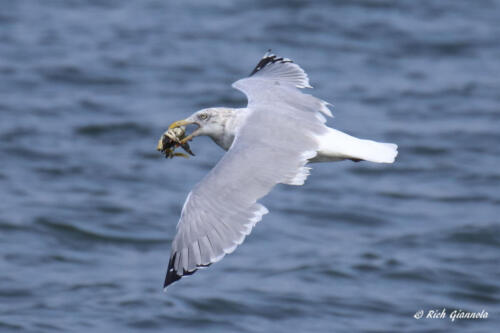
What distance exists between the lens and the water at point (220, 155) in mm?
8016

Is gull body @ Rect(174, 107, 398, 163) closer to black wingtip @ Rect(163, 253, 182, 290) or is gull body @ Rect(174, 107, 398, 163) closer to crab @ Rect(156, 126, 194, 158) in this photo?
crab @ Rect(156, 126, 194, 158)

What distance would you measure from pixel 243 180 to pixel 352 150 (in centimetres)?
76

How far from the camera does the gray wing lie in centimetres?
498

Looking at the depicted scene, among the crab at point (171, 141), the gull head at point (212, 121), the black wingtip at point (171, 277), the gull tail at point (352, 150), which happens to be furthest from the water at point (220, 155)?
the black wingtip at point (171, 277)

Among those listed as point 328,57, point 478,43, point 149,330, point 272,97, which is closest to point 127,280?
point 149,330

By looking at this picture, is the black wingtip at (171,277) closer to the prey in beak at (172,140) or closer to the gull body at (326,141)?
the gull body at (326,141)

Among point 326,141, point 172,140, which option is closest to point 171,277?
point 326,141

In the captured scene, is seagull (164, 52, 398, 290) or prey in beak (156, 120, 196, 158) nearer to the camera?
seagull (164, 52, 398, 290)

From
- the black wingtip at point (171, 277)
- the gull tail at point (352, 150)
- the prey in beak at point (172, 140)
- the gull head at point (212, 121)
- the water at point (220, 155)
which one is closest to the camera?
the black wingtip at point (171, 277)

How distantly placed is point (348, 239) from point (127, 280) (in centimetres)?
214

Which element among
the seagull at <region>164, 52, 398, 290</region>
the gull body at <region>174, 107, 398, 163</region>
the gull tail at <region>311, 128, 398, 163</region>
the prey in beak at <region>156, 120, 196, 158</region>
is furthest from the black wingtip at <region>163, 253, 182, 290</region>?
the prey in beak at <region>156, 120, 196, 158</region>

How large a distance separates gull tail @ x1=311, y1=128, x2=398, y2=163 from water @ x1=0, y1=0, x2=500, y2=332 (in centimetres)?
237

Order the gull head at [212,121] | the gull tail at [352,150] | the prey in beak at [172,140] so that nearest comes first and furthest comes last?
the gull tail at [352,150] → the gull head at [212,121] → the prey in beak at [172,140]

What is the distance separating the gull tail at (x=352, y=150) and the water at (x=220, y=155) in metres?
2.37
